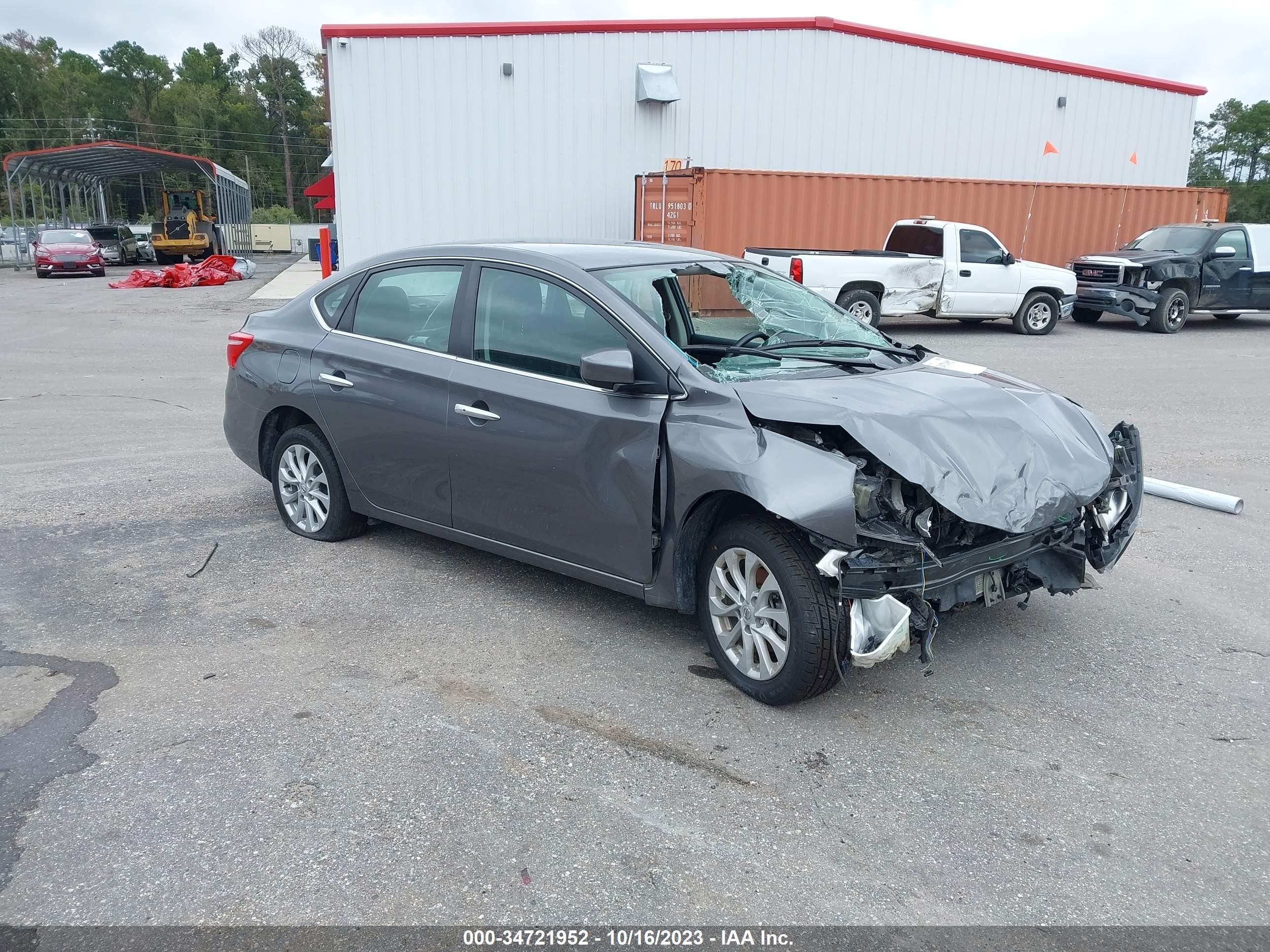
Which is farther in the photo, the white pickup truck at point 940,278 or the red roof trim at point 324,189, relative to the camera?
the red roof trim at point 324,189

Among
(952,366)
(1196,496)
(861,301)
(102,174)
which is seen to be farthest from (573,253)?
(102,174)

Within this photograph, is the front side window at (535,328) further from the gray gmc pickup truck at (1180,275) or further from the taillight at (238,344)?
the gray gmc pickup truck at (1180,275)

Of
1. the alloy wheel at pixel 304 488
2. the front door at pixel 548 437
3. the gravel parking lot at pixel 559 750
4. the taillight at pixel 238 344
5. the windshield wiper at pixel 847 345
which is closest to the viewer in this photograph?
the gravel parking lot at pixel 559 750

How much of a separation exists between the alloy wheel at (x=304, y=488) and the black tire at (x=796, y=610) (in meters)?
2.67

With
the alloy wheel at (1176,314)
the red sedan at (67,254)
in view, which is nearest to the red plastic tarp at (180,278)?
the red sedan at (67,254)

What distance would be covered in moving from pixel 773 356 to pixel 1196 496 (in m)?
3.83

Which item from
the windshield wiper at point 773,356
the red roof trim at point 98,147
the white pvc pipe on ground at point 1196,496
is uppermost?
the red roof trim at point 98,147

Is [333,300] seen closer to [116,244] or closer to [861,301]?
[861,301]

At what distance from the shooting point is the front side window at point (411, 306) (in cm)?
496

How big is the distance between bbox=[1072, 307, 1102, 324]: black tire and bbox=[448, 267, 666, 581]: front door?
56.0 ft

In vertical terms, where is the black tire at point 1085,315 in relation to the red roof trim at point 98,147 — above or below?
below

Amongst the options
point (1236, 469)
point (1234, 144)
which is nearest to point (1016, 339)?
point (1236, 469)

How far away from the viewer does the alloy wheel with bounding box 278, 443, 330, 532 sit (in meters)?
5.62

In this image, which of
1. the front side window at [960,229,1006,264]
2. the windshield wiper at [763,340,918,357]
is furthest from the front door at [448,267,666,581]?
the front side window at [960,229,1006,264]
